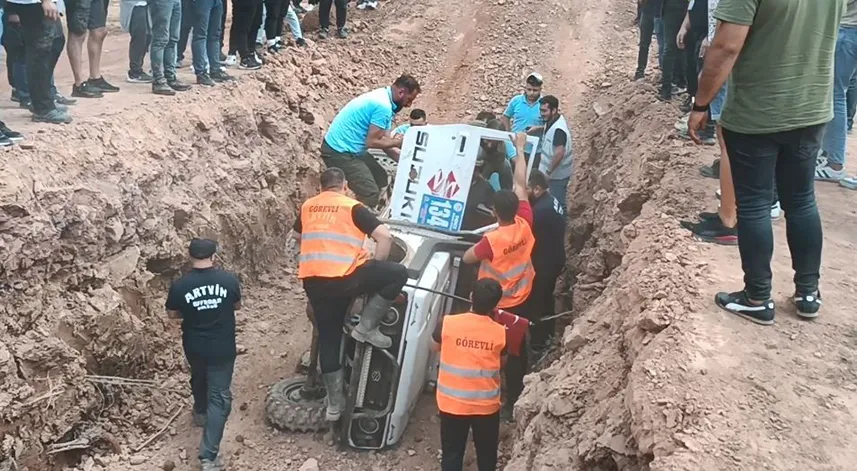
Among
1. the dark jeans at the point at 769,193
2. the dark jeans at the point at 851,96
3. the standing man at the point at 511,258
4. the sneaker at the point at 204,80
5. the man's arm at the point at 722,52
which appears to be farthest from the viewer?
the sneaker at the point at 204,80

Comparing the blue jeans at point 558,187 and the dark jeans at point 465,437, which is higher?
the blue jeans at point 558,187

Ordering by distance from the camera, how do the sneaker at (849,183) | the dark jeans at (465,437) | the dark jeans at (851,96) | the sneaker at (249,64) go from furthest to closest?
the sneaker at (249,64) < the dark jeans at (851,96) < the sneaker at (849,183) < the dark jeans at (465,437)

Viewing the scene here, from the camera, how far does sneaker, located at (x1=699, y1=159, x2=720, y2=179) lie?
6.86 m

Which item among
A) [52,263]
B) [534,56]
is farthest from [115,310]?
[534,56]

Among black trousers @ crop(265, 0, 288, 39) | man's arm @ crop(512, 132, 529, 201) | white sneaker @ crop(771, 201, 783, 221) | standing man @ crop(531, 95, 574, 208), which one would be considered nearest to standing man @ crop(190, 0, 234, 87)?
black trousers @ crop(265, 0, 288, 39)

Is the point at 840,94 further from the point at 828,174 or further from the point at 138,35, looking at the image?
the point at 138,35

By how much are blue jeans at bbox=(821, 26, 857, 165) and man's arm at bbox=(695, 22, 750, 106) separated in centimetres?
307

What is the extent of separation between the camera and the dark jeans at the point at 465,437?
19.1 ft

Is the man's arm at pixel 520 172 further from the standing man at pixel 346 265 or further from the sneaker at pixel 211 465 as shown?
the sneaker at pixel 211 465

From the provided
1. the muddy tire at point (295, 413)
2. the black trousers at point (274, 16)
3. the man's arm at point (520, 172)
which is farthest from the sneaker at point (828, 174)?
the black trousers at point (274, 16)

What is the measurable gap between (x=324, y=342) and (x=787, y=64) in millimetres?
4011

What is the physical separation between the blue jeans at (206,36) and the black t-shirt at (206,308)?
4.71 metres

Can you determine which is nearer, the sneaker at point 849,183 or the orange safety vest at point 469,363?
the orange safety vest at point 469,363

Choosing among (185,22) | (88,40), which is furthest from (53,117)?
(185,22)
